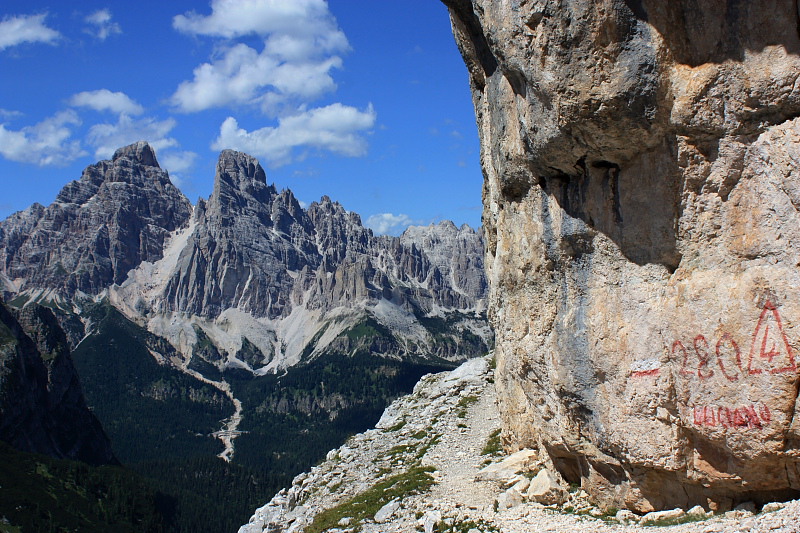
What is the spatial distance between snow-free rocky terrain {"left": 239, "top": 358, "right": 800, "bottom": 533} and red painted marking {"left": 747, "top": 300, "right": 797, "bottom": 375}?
2.87 metres

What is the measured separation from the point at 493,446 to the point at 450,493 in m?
4.63

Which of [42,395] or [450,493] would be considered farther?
[42,395]

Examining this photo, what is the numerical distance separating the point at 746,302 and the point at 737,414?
98.2 inches

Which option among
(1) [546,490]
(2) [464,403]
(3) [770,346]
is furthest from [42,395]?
(3) [770,346]

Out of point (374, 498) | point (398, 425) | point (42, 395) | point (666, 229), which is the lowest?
point (374, 498)

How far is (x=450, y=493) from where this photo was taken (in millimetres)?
23906

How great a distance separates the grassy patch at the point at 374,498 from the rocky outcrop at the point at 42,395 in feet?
432

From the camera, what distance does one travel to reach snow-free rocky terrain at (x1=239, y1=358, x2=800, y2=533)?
16.1 m

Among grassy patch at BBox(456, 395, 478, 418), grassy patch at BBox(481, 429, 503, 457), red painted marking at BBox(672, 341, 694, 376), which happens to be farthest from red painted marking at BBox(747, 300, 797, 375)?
grassy patch at BBox(456, 395, 478, 418)

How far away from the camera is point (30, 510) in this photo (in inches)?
3452

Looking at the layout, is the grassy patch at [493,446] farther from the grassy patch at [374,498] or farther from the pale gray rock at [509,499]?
the pale gray rock at [509,499]

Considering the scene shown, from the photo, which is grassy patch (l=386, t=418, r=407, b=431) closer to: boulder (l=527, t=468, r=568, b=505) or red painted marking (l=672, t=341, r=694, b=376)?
boulder (l=527, t=468, r=568, b=505)

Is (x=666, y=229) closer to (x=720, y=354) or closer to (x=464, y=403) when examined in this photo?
(x=720, y=354)

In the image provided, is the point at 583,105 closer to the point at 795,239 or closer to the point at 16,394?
the point at 795,239
